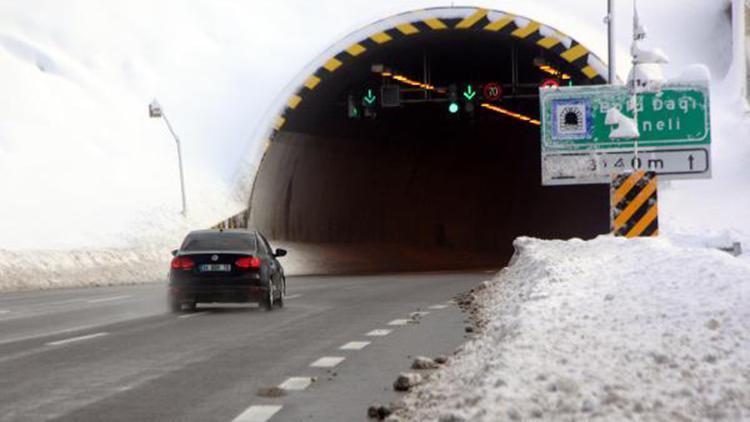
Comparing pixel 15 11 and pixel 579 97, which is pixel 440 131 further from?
pixel 579 97

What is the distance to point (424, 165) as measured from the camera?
58.6 metres

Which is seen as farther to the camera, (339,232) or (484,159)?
(484,159)

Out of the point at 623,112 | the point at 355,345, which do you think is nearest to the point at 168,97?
the point at 623,112

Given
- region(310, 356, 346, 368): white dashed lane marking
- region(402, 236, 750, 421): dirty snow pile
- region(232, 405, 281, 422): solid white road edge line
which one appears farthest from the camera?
region(310, 356, 346, 368): white dashed lane marking

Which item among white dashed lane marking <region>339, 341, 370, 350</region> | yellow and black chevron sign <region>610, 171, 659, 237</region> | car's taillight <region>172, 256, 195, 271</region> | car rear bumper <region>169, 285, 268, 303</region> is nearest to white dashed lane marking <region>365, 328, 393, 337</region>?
white dashed lane marking <region>339, 341, 370, 350</region>

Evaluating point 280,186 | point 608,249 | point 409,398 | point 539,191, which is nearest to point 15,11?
point 280,186

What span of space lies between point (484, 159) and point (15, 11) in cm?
2087

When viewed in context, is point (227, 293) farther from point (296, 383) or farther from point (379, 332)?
point (296, 383)

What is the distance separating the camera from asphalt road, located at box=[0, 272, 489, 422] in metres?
10.1

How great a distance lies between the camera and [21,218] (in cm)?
4147

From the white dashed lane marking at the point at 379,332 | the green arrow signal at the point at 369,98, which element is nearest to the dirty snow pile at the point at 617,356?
the white dashed lane marking at the point at 379,332

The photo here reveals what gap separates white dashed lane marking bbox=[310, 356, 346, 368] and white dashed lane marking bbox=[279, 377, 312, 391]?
116cm

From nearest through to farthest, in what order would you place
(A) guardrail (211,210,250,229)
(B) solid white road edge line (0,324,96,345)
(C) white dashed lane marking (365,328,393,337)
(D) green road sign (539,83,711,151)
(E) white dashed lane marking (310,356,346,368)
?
1. (E) white dashed lane marking (310,356,346,368)
2. (B) solid white road edge line (0,324,96,345)
3. (C) white dashed lane marking (365,328,393,337)
4. (D) green road sign (539,83,711,151)
5. (A) guardrail (211,210,250,229)

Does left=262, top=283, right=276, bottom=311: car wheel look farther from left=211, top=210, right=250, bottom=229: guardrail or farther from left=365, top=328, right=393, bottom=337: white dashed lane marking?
left=211, top=210, right=250, bottom=229: guardrail
